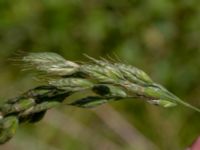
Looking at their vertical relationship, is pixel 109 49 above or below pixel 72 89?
below

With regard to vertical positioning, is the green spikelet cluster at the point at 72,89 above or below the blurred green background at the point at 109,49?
above

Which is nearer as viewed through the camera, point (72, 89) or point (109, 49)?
point (72, 89)

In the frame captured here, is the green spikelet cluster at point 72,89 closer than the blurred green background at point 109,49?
Yes

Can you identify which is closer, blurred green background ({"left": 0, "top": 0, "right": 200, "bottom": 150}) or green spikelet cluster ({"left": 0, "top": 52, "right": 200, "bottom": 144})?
green spikelet cluster ({"left": 0, "top": 52, "right": 200, "bottom": 144})

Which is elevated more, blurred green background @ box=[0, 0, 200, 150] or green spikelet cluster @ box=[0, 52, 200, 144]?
green spikelet cluster @ box=[0, 52, 200, 144]

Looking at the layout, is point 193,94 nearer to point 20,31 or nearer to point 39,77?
point 20,31
